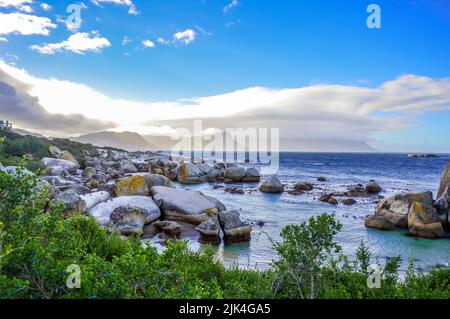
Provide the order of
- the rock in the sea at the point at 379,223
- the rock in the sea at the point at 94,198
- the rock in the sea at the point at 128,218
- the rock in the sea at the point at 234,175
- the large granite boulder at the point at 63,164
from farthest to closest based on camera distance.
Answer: the rock in the sea at the point at 234,175 < the large granite boulder at the point at 63,164 < the rock in the sea at the point at 379,223 < the rock in the sea at the point at 94,198 < the rock in the sea at the point at 128,218

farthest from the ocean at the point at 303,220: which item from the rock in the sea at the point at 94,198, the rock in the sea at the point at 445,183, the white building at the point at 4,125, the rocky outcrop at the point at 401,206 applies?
the white building at the point at 4,125

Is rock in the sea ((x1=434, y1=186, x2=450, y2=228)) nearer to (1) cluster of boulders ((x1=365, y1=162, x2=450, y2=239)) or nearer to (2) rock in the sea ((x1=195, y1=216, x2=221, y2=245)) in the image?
(1) cluster of boulders ((x1=365, y1=162, x2=450, y2=239))

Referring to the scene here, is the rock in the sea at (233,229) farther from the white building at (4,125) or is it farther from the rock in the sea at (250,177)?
the white building at (4,125)

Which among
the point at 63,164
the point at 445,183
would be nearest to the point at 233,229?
the point at 445,183

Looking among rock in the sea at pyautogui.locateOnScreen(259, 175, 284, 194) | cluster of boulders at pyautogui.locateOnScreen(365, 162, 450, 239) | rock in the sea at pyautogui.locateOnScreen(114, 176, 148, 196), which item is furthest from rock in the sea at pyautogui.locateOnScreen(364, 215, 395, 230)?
rock in the sea at pyautogui.locateOnScreen(259, 175, 284, 194)

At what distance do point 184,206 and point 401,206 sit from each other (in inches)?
576

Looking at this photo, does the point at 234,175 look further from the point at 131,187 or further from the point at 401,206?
the point at 401,206

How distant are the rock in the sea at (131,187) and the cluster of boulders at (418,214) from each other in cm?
1578

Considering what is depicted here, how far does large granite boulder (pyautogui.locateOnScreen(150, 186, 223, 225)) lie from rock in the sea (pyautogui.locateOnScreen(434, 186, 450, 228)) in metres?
14.3

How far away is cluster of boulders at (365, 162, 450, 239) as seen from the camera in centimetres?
1861

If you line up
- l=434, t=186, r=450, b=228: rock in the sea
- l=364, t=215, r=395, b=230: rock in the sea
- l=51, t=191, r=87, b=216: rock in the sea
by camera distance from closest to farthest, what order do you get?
l=51, t=191, r=87, b=216: rock in the sea, l=434, t=186, r=450, b=228: rock in the sea, l=364, t=215, r=395, b=230: rock in the sea

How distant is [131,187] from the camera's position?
21594 millimetres

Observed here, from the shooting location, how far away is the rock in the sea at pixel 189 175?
44284 millimetres
